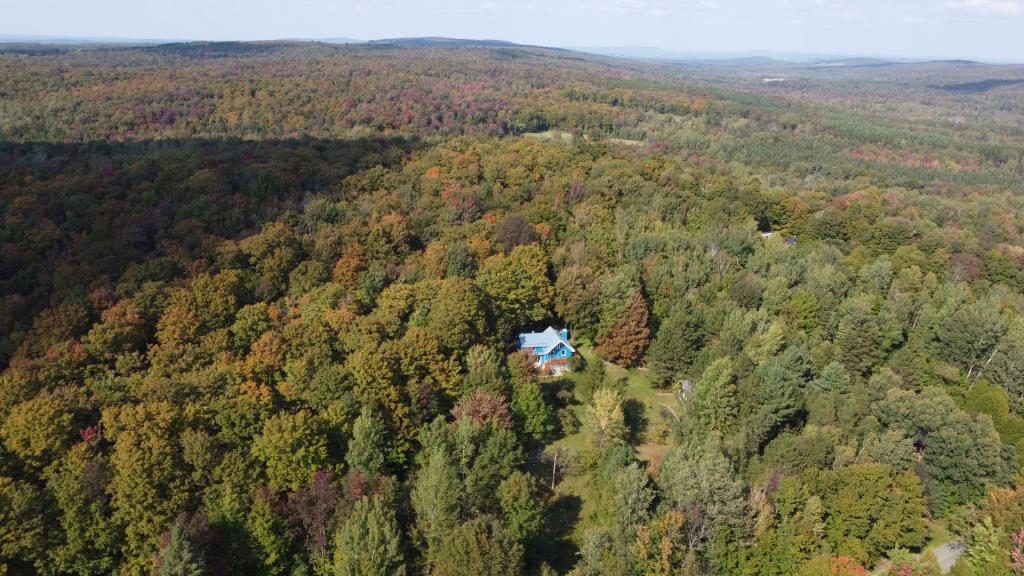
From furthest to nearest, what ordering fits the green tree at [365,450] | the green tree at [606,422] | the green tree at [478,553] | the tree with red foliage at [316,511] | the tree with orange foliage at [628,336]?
the tree with orange foliage at [628,336] < the green tree at [606,422] < the green tree at [365,450] < the tree with red foliage at [316,511] < the green tree at [478,553]

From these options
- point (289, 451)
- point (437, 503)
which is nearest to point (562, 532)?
point (437, 503)

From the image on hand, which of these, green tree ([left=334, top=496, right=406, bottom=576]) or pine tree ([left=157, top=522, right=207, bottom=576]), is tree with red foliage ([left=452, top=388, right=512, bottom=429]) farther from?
pine tree ([left=157, top=522, right=207, bottom=576])

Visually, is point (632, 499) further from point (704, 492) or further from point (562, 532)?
point (562, 532)

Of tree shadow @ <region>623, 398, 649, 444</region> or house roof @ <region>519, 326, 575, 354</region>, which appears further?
house roof @ <region>519, 326, 575, 354</region>

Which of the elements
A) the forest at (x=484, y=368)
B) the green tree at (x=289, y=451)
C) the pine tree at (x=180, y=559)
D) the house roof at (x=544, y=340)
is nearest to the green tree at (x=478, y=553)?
the forest at (x=484, y=368)

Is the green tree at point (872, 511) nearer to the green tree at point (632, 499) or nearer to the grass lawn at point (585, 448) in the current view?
the green tree at point (632, 499)

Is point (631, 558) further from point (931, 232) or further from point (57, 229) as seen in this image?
point (931, 232)

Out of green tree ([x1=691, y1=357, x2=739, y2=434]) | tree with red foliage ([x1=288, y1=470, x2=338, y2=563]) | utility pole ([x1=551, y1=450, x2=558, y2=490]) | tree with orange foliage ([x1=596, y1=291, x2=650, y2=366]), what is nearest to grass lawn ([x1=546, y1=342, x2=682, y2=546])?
utility pole ([x1=551, y1=450, x2=558, y2=490])
